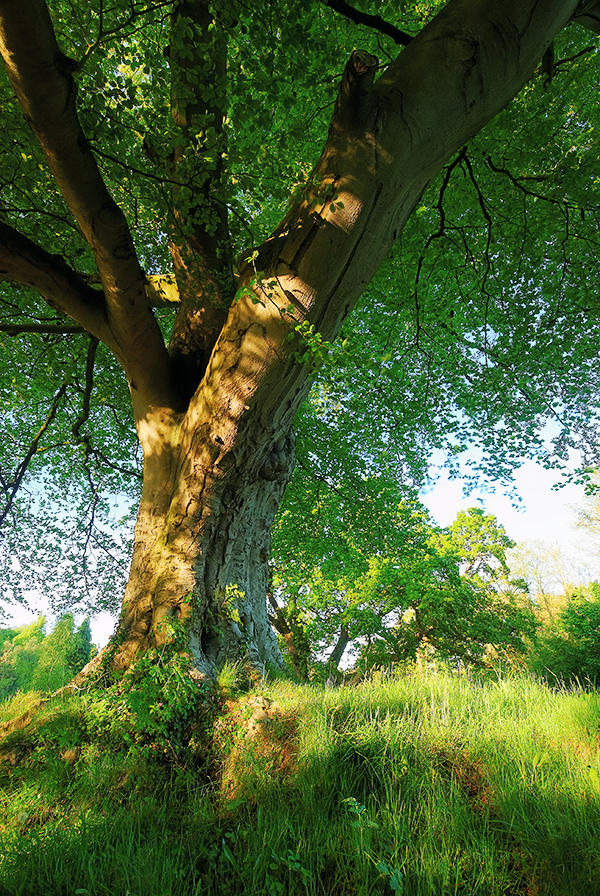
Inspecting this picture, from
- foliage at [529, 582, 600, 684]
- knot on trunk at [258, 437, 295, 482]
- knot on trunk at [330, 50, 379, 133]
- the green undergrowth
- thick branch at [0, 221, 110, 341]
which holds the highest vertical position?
knot on trunk at [330, 50, 379, 133]

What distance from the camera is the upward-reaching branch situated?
2.44 meters

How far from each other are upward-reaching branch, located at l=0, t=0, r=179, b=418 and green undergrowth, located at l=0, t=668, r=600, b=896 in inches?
108

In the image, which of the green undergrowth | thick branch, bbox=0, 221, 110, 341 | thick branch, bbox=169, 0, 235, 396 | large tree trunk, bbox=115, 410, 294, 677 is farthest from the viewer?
thick branch, bbox=0, 221, 110, 341

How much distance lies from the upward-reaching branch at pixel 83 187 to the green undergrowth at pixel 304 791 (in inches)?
108

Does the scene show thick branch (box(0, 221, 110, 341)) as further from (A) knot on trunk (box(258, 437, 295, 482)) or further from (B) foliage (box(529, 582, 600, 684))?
(B) foliage (box(529, 582, 600, 684))

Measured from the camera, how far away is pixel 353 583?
14633 mm

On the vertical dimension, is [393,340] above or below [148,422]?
above

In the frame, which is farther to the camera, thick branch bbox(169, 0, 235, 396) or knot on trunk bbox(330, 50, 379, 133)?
thick branch bbox(169, 0, 235, 396)

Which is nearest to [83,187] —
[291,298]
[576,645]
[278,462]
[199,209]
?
[199,209]

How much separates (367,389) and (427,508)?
6665 millimetres

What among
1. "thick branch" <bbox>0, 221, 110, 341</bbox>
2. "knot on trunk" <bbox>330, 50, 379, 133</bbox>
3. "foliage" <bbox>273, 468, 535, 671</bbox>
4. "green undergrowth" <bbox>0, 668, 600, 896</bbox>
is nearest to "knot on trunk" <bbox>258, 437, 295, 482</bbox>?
"green undergrowth" <bbox>0, 668, 600, 896</bbox>

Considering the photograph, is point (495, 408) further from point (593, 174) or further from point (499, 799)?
point (499, 799)

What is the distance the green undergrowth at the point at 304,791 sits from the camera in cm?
172

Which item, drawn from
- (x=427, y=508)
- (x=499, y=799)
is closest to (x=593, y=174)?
(x=499, y=799)
